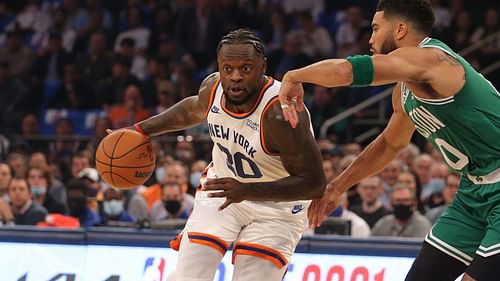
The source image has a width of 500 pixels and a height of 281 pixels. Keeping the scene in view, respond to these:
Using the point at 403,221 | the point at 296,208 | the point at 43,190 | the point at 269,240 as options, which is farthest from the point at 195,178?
the point at 269,240

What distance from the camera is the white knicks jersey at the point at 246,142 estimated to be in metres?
5.28

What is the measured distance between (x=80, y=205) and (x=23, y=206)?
0.57m

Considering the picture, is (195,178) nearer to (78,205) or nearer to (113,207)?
(113,207)

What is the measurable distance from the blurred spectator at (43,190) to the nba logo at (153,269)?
3.27m

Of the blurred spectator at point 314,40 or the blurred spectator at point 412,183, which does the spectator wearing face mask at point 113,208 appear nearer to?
the blurred spectator at point 412,183

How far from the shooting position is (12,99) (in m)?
15.5

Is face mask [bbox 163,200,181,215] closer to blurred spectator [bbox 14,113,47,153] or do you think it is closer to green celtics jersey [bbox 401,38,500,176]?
blurred spectator [bbox 14,113,47,153]

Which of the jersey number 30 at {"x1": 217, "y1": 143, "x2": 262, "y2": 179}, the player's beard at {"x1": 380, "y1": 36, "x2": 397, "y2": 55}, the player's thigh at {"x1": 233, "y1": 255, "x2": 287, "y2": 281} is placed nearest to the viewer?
the player's beard at {"x1": 380, "y1": 36, "x2": 397, "y2": 55}

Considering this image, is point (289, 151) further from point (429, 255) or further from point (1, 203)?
point (1, 203)

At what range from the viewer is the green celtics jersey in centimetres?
454

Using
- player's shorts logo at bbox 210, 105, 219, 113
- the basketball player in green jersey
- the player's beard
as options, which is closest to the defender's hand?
the basketball player in green jersey

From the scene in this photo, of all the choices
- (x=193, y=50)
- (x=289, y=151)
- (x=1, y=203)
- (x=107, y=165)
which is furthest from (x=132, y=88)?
(x=289, y=151)

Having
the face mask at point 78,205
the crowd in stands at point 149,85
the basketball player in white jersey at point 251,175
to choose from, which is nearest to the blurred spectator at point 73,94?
the crowd in stands at point 149,85

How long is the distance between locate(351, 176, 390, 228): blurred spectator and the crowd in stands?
12 mm
